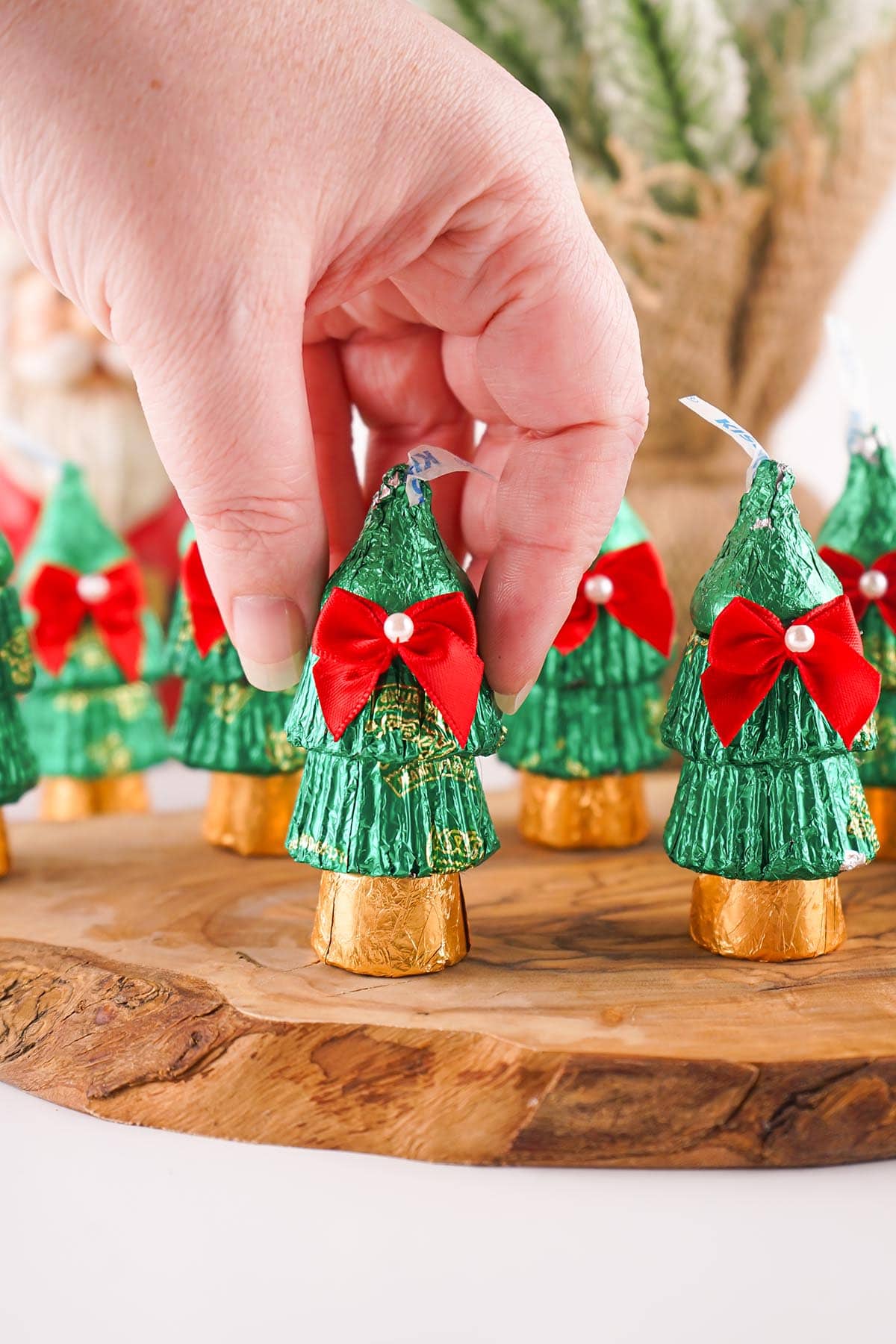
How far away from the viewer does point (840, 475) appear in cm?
260

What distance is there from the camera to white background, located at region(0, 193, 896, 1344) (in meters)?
0.94

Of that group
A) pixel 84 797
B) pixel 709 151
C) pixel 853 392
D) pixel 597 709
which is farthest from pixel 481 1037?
pixel 709 151

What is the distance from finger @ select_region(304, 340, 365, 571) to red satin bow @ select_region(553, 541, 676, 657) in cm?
26

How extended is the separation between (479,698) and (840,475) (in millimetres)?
1577

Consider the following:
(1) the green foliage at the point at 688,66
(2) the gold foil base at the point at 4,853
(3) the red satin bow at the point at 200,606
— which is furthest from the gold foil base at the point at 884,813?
(2) the gold foil base at the point at 4,853

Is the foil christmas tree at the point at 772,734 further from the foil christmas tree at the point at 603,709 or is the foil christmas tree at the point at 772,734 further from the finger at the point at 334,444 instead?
the finger at the point at 334,444

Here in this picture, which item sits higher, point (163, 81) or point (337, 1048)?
point (163, 81)

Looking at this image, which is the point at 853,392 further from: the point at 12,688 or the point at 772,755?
the point at 12,688

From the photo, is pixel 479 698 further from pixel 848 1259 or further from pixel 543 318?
pixel 848 1259

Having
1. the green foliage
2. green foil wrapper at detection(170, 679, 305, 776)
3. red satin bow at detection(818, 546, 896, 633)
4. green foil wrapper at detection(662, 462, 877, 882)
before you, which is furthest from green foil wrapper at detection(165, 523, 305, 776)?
the green foliage

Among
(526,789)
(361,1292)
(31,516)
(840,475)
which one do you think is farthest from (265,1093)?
(840,475)

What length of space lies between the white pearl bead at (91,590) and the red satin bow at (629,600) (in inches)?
24.0

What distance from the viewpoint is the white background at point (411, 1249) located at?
944mm

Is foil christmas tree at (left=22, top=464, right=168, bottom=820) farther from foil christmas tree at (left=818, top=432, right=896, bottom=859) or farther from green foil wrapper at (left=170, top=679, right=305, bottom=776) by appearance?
foil christmas tree at (left=818, top=432, right=896, bottom=859)
